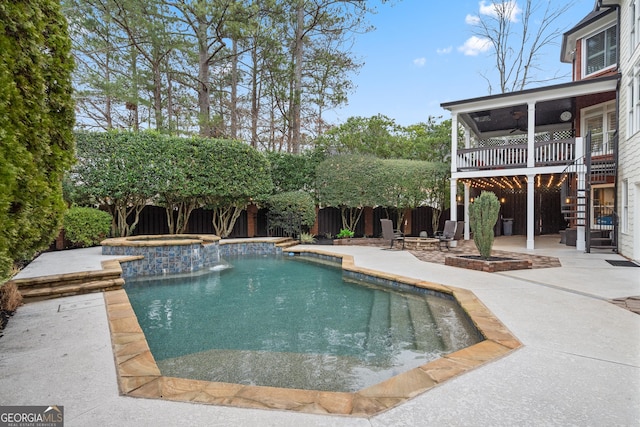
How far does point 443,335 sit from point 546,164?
9768 millimetres

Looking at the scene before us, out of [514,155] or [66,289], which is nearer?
[66,289]

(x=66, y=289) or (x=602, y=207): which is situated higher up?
(x=602, y=207)

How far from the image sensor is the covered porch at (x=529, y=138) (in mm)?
10086

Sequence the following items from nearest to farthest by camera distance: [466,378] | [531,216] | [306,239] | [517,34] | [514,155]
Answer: [466,378], [531,216], [514,155], [306,239], [517,34]

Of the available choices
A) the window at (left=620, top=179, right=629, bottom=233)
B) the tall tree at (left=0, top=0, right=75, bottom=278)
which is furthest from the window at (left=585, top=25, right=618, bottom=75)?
the tall tree at (left=0, top=0, right=75, bottom=278)

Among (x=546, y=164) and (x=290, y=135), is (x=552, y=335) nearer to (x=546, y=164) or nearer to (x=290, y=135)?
(x=546, y=164)

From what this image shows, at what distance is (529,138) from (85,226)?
1317cm

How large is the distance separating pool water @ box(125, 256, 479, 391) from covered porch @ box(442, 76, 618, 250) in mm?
7634

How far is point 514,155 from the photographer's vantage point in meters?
11.5

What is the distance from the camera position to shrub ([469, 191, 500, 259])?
7.04 m

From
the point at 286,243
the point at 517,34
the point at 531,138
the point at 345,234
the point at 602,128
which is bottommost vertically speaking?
the point at 286,243

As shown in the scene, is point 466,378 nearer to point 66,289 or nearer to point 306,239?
point 66,289

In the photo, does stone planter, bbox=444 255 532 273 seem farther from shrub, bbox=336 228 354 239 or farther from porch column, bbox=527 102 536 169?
shrub, bbox=336 228 354 239

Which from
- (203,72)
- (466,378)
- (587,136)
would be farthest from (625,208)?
(203,72)
